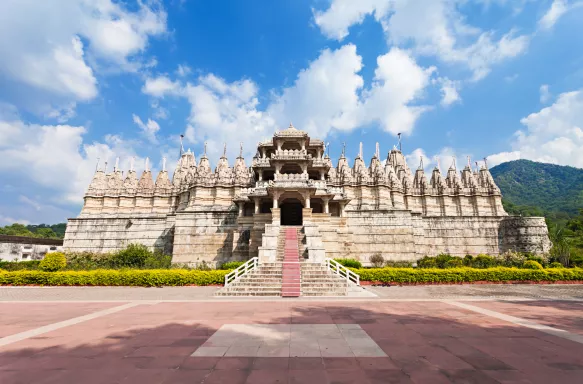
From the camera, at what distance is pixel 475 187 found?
132 feet

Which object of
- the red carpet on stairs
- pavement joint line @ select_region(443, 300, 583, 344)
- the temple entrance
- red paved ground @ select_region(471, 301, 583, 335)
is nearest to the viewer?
pavement joint line @ select_region(443, 300, 583, 344)

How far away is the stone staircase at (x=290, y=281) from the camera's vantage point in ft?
48.2

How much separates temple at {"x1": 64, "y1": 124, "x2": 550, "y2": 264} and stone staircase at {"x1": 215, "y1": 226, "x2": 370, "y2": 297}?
4.68ft

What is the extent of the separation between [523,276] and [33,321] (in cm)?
2707

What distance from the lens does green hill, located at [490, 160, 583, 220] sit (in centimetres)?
11769

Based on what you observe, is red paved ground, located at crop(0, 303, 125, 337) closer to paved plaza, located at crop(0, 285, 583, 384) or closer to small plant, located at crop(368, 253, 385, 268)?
paved plaza, located at crop(0, 285, 583, 384)

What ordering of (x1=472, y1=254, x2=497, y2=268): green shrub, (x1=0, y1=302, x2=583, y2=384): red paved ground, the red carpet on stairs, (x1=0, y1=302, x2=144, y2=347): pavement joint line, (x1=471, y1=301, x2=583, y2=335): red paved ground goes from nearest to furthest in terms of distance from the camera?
1. (x1=0, y1=302, x2=583, y2=384): red paved ground
2. (x1=0, y1=302, x2=144, y2=347): pavement joint line
3. (x1=471, y1=301, x2=583, y2=335): red paved ground
4. the red carpet on stairs
5. (x1=472, y1=254, x2=497, y2=268): green shrub

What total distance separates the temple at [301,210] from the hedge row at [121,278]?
4224mm

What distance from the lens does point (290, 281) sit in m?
15.4

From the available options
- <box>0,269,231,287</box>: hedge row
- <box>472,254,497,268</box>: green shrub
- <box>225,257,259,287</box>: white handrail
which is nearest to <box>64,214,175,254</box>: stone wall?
<box>0,269,231,287</box>: hedge row

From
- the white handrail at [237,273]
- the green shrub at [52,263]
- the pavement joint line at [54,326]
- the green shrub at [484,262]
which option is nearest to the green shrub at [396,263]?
the green shrub at [484,262]

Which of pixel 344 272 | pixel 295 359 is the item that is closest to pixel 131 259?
pixel 344 272

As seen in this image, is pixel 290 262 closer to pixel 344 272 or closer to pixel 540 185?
pixel 344 272

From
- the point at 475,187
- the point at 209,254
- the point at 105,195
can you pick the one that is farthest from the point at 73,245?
the point at 475,187
